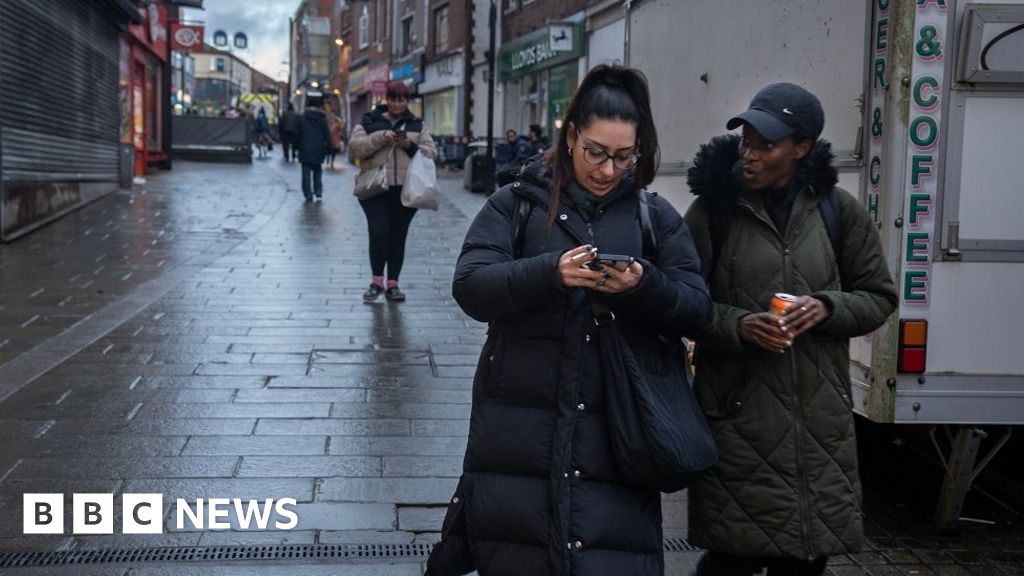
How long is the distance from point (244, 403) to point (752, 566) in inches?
152

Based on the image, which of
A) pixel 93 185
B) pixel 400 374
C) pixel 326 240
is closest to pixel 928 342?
pixel 400 374

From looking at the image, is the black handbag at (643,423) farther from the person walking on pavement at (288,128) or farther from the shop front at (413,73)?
the shop front at (413,73)

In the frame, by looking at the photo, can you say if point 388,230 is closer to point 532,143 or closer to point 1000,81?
point 1000,81

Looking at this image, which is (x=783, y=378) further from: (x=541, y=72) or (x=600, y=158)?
(x=541, y=72)

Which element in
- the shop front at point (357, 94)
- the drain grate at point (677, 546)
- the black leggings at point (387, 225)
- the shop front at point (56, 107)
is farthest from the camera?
the shop front at point (357, 94)

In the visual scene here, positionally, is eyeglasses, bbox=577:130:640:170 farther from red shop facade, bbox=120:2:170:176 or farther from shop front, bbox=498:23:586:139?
red shop facade, bbox=120:2:170:176

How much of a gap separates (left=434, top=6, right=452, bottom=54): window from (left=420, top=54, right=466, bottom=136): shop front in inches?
23.9

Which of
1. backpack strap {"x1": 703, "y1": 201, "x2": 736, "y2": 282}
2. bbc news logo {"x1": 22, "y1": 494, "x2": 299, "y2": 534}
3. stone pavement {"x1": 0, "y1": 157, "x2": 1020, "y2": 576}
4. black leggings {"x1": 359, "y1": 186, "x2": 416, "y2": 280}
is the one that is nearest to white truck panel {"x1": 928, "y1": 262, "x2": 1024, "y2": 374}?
stone pavement {"x1": 0, "y1": 157, "x2": 1020, "y2": 576}

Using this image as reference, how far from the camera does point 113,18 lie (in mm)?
20922

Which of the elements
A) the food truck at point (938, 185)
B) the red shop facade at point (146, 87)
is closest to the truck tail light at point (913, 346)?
the food truck at point (938, 185)

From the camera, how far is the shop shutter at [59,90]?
45.9ft

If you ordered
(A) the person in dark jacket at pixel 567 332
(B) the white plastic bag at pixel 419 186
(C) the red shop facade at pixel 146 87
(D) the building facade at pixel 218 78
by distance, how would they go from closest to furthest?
(A) the person in dark jacket at pixel 567 332
(B) the white plastic bag at pixel 419 186
(C) the red shop facade at pixel 146 87
(D) the building facade at pixel 218 78

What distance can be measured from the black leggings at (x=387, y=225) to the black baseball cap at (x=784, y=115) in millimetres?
6442

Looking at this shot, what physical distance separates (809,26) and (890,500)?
2275mm
